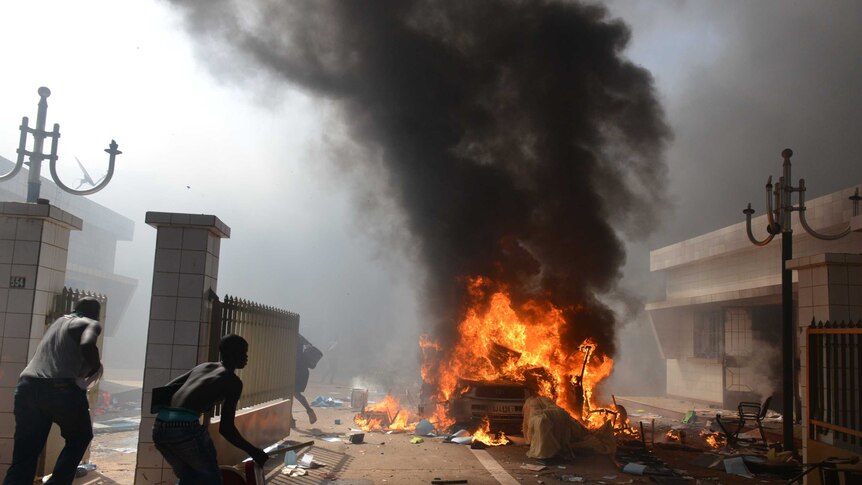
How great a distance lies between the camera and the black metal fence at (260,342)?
6727 millimetres

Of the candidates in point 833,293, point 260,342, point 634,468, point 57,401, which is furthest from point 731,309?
point 57,401

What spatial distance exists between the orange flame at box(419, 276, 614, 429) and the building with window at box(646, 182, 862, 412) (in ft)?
26.7

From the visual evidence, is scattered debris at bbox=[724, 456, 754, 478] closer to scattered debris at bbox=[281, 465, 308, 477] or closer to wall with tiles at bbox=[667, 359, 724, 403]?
scattered debris at bbox=[281, 465, 308, 477]

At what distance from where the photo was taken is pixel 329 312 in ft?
140

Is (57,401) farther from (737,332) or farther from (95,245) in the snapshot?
(95,245)

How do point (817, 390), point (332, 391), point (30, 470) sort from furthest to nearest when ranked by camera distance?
point (332, 391)
point (817, 390)
point (30, 470)

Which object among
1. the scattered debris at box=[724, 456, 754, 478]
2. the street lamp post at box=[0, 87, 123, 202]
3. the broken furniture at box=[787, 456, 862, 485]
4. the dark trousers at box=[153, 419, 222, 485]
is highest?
the street lamp post at box=[0, 87, 123, 202]

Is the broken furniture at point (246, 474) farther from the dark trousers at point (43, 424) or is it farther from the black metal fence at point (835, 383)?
the black metal fence at point (835, 383)

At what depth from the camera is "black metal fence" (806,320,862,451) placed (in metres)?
5.72

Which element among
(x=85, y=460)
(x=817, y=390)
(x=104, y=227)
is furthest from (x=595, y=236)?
(x=104, y=227)

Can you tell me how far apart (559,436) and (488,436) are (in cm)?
207

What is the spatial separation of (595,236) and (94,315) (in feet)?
46.8

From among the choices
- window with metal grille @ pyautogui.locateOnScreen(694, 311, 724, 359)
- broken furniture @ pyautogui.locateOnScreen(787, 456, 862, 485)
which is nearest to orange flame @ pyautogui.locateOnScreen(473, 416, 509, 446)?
broken furniture @ pyautogui.locateOnScreen(787, 456, 862, 485)

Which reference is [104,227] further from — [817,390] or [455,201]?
[817,390]
